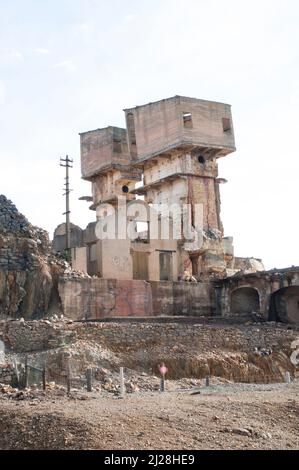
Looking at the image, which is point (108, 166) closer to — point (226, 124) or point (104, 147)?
point (104, 147)

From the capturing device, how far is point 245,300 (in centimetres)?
4012

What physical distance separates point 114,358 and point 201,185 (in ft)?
80.6

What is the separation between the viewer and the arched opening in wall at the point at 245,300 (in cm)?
3938

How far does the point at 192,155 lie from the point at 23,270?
20.0 metres

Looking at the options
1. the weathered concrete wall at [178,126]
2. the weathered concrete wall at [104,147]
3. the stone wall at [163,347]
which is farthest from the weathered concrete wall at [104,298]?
the weathered concrete wall at [104,147]

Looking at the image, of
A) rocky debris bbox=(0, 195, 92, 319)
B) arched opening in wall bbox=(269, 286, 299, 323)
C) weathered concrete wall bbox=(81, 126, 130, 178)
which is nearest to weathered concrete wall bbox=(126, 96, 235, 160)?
weathered concrete wall bbox=(81, 126, 130, 178)

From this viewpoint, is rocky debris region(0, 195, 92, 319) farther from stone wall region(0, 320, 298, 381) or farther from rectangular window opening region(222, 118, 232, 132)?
rectangular window opening region(222, 118, 232, 132)

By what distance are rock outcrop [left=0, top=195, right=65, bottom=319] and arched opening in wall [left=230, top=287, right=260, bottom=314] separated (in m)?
11.6

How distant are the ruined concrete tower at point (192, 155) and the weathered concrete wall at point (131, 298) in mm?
7464

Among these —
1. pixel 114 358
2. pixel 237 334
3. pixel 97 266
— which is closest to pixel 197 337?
pixel 237 334

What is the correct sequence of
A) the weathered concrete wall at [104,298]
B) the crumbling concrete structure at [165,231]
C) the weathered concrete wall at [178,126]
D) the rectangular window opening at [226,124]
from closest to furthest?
1. the weathered concrete wall at [104,298]
2. the crumbling concrete structure at [165,231]
3. the weathered concrete wall at [178,126]
4. the rectangular window opening at [226,124]

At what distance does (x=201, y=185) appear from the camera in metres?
47.4

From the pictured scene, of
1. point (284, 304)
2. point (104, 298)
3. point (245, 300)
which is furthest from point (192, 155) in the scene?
→ point (104, 298)

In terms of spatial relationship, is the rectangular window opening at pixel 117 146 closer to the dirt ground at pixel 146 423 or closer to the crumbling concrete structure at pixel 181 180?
the crumbling concrete structure at pixel 181 180
